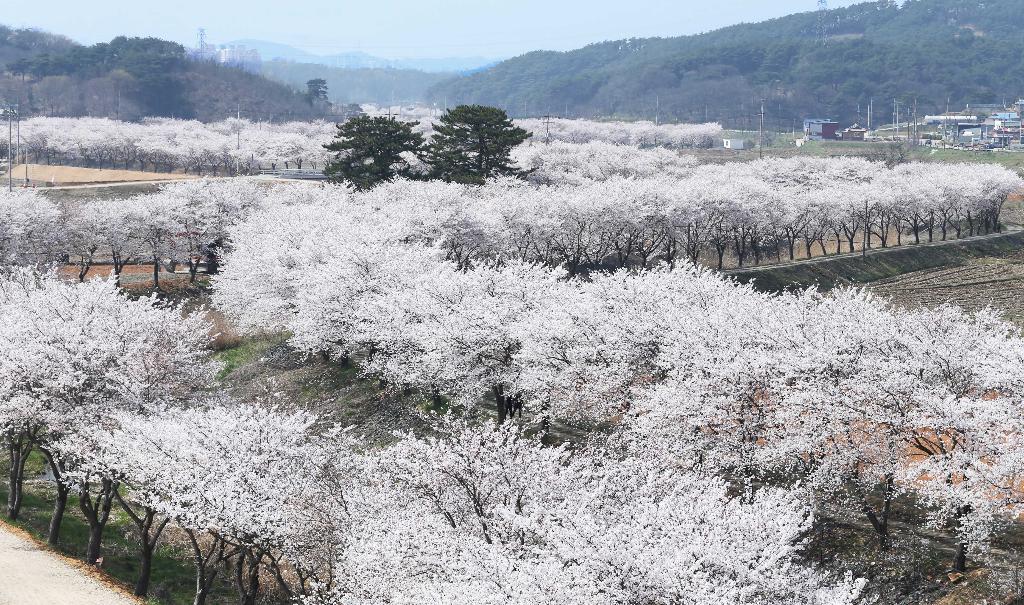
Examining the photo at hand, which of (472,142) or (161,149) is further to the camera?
(161,149)

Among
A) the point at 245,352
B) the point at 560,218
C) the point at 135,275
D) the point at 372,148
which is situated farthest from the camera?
the point at 372,148

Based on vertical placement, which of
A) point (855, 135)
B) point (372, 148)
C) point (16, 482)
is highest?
point (855, 135)

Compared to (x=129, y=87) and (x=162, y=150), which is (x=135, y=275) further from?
(x=129, y=87)

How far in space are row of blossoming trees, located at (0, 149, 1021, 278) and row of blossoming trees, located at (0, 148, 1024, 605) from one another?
19.4m

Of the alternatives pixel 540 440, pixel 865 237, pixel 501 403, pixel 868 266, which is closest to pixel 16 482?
pixel 501 403

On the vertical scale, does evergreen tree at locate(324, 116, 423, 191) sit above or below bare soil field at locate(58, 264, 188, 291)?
above

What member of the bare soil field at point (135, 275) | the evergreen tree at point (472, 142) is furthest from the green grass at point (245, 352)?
the evergreen tree at point (472, 142)

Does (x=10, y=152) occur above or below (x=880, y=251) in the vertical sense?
above

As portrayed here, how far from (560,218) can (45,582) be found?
151 ft

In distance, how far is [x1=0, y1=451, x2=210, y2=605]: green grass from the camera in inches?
1024

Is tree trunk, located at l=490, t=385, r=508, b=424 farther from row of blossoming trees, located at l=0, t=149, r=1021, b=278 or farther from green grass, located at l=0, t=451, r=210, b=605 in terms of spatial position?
row of blossoming trees, located at l=0, t=149, r=1021, b=278

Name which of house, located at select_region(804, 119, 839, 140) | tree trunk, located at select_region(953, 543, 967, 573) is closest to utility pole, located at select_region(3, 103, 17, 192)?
tree trunk, located at select_region(953, 543, 967, 573)

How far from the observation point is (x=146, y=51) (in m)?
190

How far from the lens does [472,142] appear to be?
3027 inches
